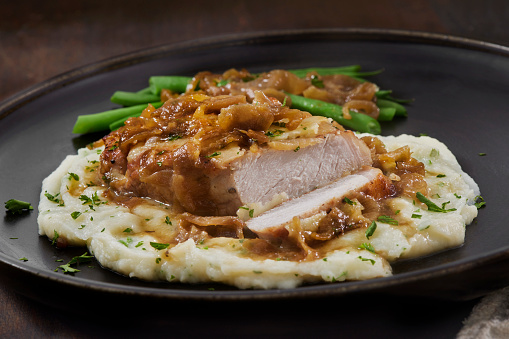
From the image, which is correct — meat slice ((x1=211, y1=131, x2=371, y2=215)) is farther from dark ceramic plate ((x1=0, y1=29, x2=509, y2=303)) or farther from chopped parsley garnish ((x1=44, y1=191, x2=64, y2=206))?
→ chopped parsley garnish ((x1=44, y1=191, x2=64, y2=206))

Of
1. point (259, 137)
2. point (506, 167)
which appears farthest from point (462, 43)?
point (259, 137)

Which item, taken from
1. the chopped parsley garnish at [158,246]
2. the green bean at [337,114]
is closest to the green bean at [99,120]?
the green bean at [337,114]

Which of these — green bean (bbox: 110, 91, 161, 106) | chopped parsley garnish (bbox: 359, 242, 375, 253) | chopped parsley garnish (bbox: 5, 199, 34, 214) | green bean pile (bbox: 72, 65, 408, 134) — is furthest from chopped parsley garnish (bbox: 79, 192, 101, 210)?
green bean (bbox: 110, 91, 161, 106)

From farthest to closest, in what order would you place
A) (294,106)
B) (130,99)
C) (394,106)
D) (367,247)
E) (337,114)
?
(130,99) → (394,106) → (294,106) → (337,114) → (367,247)

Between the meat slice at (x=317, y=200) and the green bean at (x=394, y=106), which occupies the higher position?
the green bean at (x=394, y=106)

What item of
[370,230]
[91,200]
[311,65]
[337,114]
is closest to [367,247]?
[370,230]

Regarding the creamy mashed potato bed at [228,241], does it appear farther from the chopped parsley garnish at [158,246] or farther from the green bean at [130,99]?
the green bean at [130,99]

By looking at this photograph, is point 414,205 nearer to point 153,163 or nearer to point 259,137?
point 259,137

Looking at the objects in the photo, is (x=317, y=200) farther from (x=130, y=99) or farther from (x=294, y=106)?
(x=130, y=99)
